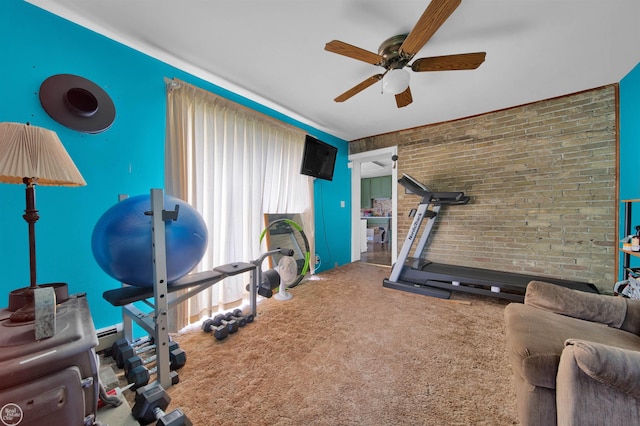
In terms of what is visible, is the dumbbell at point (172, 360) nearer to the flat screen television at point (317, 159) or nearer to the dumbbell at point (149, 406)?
the dumbbell at point (149, 406)

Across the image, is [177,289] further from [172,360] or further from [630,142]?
[630,142]

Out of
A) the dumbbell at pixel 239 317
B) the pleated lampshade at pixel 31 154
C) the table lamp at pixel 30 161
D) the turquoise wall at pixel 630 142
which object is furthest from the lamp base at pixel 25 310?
the turquoise wall at pixel 630 142

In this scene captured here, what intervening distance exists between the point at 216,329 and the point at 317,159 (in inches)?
98.6

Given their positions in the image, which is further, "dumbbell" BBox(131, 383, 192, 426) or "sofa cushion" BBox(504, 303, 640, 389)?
"dumbbell" BBox(131, 383, 192, 426)

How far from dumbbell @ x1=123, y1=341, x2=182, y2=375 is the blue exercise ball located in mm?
472

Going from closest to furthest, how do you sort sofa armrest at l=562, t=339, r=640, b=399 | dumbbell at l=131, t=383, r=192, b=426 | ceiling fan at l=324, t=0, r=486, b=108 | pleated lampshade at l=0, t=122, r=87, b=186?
sofa armrest at l=562, t=339, r=640, b=399
pleated lampshade at l=0, t=122, r=87, b=186
dumbbell at l=131, t=383, r=192, b=426
ceiling fan at l=324, t=0, r=486, b=108

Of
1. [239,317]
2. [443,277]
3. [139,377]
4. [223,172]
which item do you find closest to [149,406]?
[139,377]

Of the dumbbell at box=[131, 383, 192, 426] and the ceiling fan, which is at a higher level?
the ceiling fan

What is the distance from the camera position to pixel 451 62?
5.62 feet

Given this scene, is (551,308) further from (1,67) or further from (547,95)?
(1,67)

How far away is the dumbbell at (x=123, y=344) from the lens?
158 cm

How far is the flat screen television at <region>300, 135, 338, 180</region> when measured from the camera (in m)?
3.27

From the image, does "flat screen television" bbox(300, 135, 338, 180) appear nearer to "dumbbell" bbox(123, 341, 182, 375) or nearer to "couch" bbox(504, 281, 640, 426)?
"dumbbell" bbox(123, 341, 182, 375)

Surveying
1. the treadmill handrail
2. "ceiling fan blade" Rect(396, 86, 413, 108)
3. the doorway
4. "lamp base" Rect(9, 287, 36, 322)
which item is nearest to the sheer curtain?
"lamp base" Rect(9, 287, 36, 322)
